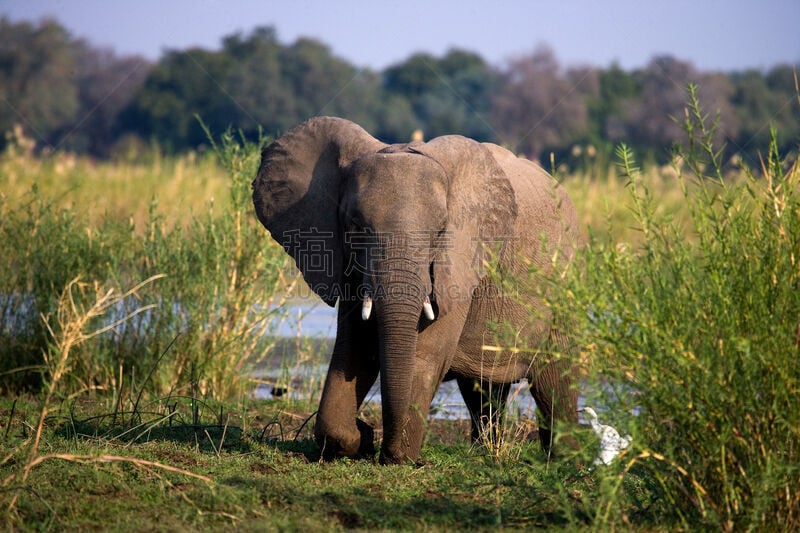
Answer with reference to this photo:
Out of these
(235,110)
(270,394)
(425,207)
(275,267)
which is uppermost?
(235,110)

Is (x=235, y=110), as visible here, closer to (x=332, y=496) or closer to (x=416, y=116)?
(x=416, y=116)

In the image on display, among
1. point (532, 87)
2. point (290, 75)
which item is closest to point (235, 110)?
point (290, 75)

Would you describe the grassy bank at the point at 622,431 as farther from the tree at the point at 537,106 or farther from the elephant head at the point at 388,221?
the tree at the point at 537,106

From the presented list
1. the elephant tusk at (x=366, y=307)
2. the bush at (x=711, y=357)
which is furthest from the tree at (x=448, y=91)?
the bush at (x=711, y=357)

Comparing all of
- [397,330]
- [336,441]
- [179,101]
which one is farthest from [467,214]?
[179,101]

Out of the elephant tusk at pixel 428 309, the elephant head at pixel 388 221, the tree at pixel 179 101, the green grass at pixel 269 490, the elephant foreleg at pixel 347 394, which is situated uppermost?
the tree at pixel 179 101

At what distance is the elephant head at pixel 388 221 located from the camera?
5.73 meters

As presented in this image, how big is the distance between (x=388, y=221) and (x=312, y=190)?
995 millimetres

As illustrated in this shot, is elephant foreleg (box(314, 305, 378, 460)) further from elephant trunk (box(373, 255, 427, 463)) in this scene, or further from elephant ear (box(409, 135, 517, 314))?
elephant ear (box(409, 135, 517, 314))

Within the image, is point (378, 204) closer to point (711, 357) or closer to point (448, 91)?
point (711, 357)

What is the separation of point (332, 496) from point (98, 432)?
2211mm

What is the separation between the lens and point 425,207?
5.84 meters

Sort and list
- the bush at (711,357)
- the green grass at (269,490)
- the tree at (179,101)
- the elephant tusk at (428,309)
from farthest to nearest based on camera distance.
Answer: the tree at (179,101), the elephant tusk at (428,309), the green grass at (269,490), the bush at (711,357)

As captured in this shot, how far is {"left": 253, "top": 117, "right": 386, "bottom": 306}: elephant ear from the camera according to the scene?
6.36 metres
